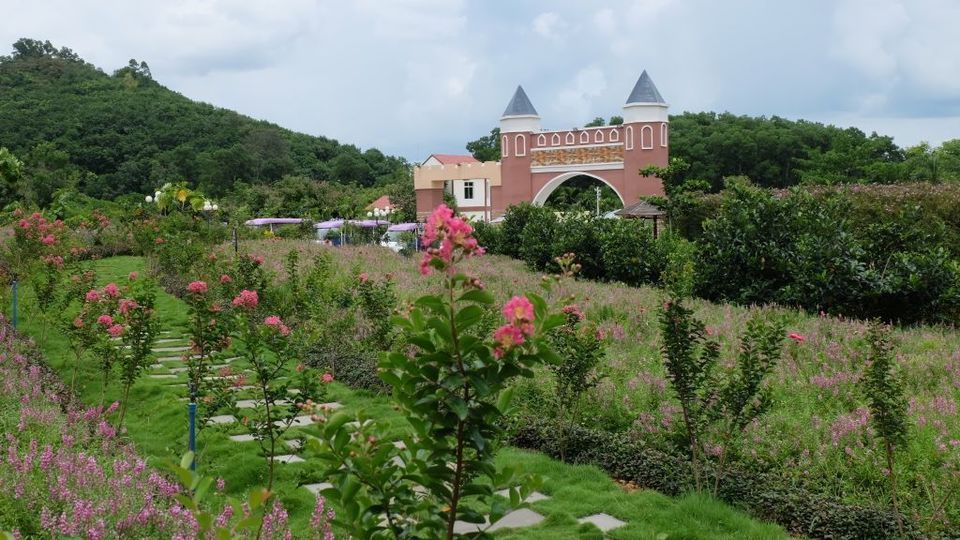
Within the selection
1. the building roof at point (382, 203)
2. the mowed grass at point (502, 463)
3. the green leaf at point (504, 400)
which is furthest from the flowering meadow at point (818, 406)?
the building roof at point (382, 203)

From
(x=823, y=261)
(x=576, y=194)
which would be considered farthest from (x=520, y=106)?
(x=823, y=261)

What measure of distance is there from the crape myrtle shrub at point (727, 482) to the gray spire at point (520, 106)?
125ft

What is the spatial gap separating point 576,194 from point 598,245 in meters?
36.8

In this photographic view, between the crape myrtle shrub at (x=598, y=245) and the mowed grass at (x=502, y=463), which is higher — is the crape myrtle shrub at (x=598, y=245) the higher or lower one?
the higher one

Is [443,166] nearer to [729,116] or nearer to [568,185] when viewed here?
[568,185]

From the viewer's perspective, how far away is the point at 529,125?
141 ft

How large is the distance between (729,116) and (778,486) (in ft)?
191

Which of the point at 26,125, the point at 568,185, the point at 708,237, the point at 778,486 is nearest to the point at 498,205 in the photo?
the point at 568,185

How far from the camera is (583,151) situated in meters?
40.8

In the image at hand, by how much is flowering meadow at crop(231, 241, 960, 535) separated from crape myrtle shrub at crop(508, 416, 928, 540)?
14 cm

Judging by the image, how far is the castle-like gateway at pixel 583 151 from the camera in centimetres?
3903

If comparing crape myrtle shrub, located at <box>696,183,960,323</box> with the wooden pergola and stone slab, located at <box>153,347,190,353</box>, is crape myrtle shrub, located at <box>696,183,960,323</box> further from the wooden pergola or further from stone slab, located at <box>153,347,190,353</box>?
stone slab, located at <box>153,347,190,353</box>

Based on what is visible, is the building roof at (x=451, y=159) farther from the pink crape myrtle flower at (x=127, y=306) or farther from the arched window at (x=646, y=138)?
the pink crape myrtle flower at (x=127, y=306)

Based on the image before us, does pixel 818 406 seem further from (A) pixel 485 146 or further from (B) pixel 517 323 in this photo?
(A) pixel 485 146
